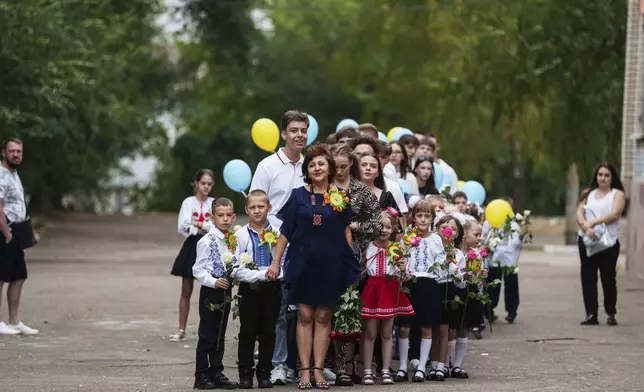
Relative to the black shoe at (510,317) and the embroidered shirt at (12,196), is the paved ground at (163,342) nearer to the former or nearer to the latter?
the black shoe at (510,317)

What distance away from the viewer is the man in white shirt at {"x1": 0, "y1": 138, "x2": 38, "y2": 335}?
646 inches

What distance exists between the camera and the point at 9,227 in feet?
54.5

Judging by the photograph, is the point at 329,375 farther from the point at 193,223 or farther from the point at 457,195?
the point at 457,195

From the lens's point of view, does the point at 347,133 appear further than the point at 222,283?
Yes

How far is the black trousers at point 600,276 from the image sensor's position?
738 inches

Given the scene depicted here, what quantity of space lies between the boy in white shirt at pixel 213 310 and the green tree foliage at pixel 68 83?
55.0ft

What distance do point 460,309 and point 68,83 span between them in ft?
65.8

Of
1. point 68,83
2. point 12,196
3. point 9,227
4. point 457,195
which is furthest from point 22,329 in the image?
point 68,83

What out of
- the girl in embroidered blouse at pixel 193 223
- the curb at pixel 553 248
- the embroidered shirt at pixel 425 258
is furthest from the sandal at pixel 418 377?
the curb at pixel 553 248

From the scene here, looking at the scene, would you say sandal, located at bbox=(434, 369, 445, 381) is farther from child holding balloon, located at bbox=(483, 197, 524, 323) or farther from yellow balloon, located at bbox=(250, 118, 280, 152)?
child holding balloon, located at bbox=(483, 197, 524, 323)

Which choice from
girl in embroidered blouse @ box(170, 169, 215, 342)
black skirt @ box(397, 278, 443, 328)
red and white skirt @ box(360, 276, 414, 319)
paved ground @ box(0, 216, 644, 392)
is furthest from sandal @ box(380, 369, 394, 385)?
girl in embroidered blouse @ box(170, 169, 215, 342)

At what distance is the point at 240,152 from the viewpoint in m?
65.3

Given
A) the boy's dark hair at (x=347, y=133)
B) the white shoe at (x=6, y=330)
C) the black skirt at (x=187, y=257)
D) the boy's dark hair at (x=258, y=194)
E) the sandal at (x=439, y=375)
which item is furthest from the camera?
the white shoe at (x=6, y=330)

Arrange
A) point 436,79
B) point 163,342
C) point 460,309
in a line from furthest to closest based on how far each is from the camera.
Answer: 1. point 436,79
2. point 163,342
3. point 460,309
